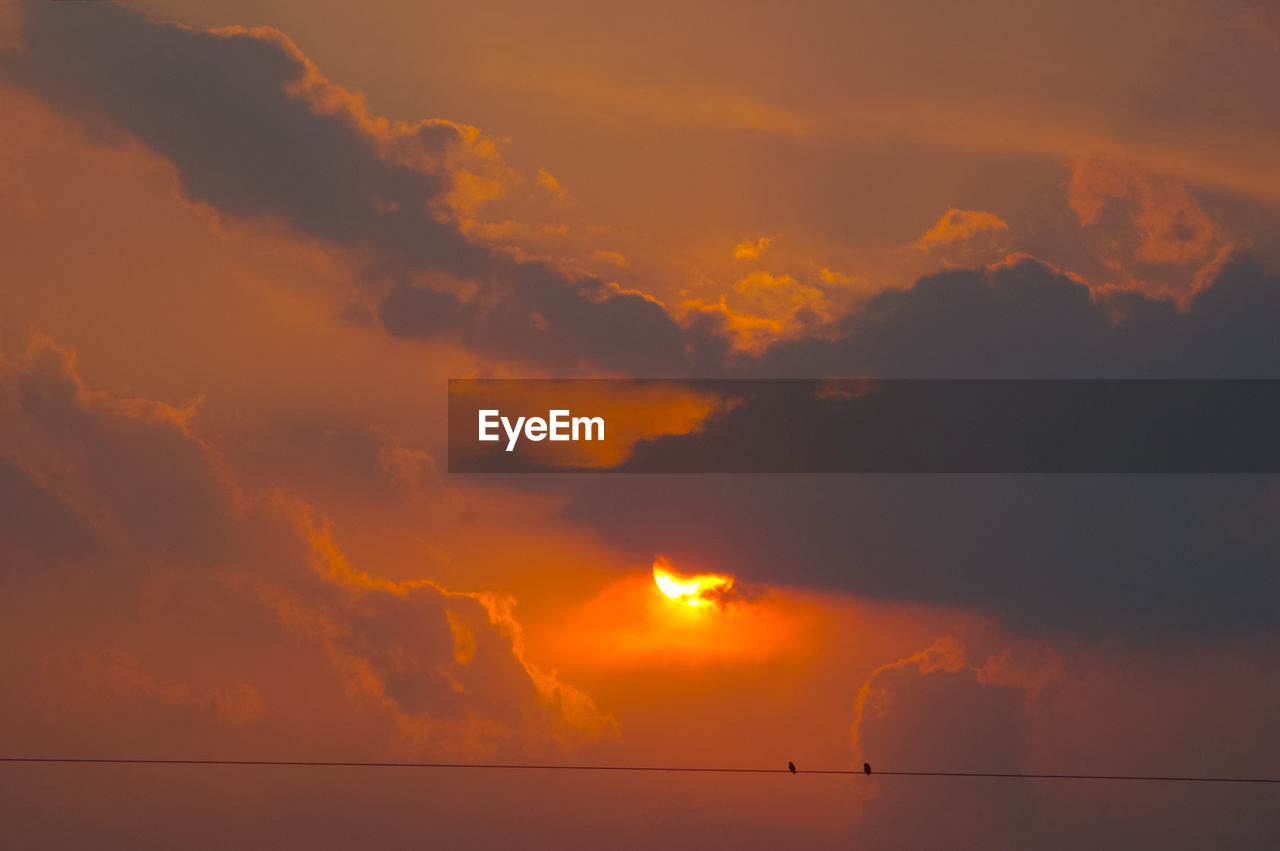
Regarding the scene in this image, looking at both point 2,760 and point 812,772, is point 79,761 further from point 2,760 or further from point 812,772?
point 812,772

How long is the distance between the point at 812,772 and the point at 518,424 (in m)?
16.7

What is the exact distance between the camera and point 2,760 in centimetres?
4278

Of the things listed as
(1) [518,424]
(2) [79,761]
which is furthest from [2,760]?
(1) [518,424]

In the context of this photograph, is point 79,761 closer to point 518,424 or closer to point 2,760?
point 2,760

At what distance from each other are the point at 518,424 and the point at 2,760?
65.1 ft

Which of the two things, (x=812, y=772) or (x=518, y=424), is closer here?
(x=812, y=772)

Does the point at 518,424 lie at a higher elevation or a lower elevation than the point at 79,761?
higher

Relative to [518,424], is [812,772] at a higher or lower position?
lower

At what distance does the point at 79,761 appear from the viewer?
137 ft

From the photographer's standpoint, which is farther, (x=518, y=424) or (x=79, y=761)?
(x=518, y=424)

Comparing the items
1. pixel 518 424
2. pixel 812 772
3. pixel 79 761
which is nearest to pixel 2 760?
pixel 79 761

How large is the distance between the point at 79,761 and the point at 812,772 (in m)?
21.2

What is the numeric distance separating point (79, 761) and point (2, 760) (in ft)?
9.62

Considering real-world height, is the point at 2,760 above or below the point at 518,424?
below
